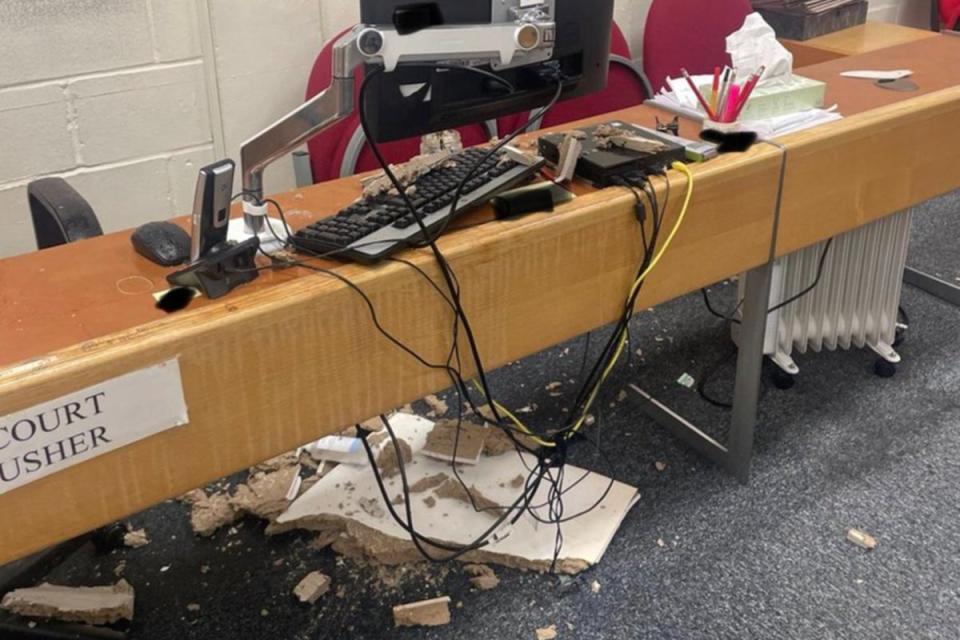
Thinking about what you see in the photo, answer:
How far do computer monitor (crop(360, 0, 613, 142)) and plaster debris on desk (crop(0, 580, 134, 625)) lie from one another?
1012 mm

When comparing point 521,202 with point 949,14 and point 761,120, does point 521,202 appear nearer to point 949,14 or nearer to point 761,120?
point 761,120

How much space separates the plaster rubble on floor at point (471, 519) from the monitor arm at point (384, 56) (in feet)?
2.56

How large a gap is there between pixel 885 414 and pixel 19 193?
2167mm

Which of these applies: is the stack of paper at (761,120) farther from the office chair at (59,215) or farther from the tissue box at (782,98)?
the office chair at (59,215)

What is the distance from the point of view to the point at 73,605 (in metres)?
1.70

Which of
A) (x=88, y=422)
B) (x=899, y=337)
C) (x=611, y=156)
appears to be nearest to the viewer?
(x=88, y=422)

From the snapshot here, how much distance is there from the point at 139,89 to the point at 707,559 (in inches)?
67.3

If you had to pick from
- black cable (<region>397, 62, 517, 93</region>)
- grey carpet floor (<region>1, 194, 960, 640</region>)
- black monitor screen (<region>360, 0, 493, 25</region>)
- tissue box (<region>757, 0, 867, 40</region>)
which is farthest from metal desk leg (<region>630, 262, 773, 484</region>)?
tissue box (<region>757, 0, 867, 40</region>)

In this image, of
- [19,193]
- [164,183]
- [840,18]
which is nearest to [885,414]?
[840,18]

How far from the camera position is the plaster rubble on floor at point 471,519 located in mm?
1820

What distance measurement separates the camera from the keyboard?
1.28m

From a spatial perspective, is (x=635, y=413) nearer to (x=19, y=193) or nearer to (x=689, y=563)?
(x=689, y=563)

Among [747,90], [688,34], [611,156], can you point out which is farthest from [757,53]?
[688,34]

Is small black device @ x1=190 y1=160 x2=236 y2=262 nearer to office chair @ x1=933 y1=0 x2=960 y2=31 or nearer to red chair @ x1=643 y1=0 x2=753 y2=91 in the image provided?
red chair @ x1=643 y1=0 x2=753 y2=91
